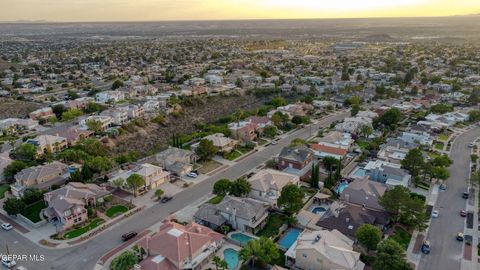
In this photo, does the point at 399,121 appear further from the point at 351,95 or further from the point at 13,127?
the point at 13,127

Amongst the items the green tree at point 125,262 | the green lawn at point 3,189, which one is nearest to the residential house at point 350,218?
the green tree at point 125,262

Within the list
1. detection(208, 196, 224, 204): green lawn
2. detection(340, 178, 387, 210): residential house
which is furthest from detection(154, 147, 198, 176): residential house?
detection(340, 178, 387, 210): residential house

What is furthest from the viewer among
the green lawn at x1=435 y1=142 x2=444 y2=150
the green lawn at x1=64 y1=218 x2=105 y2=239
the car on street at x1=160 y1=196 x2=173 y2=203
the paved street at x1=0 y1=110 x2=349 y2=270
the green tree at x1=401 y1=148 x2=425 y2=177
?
the green lawn at x1=435 y1=142 x2=444 y2=150

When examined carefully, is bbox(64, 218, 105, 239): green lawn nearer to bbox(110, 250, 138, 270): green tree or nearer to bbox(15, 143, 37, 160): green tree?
bbox(110, 250, 138, 270): green tree

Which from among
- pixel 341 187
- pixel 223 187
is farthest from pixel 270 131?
pixel 223 187

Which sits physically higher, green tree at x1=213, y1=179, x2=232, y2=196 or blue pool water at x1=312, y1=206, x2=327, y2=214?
green tree at x1=213, y1=179, x2=232, y2=196

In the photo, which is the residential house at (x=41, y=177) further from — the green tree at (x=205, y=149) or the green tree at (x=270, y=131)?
the green tree at (x=270, y=131)
